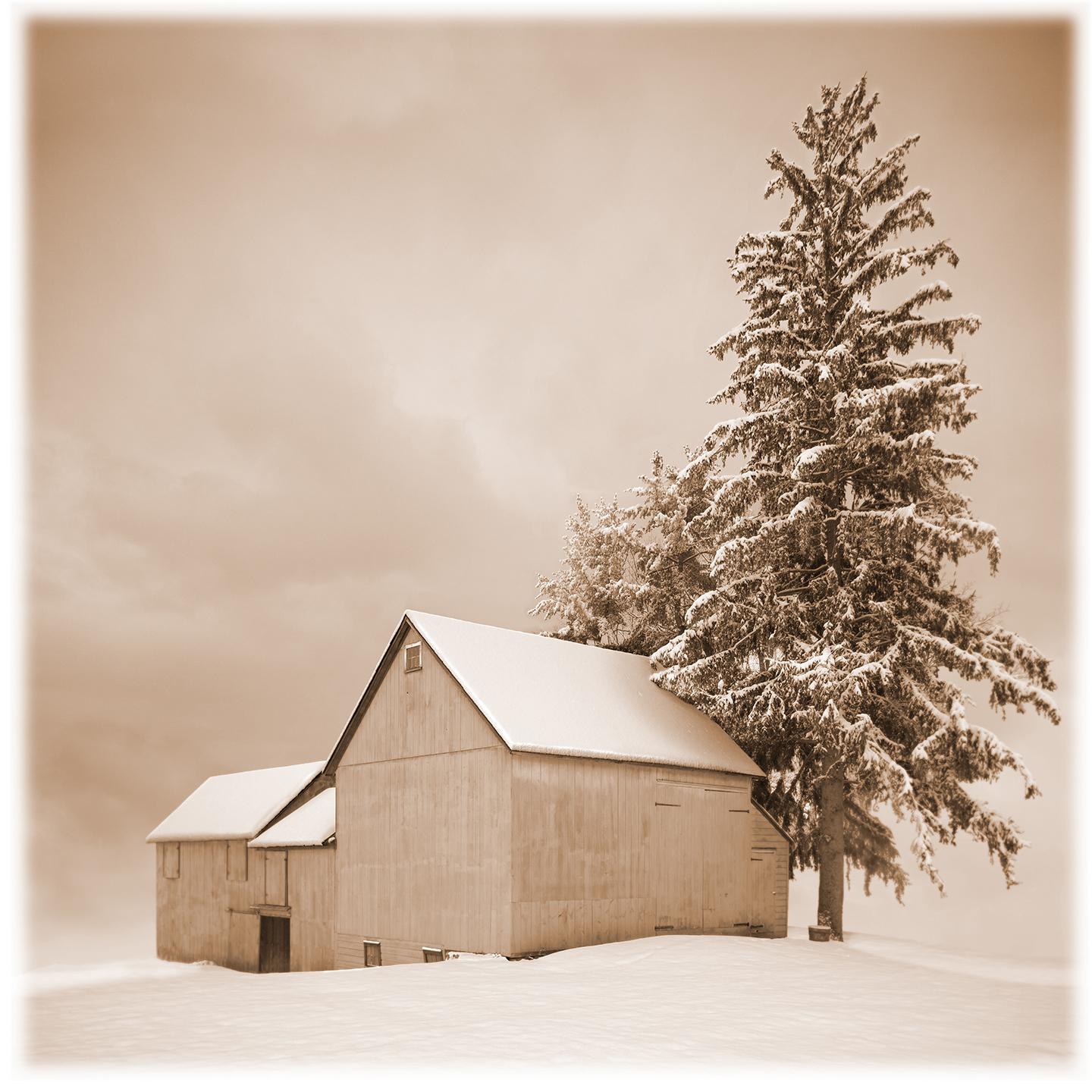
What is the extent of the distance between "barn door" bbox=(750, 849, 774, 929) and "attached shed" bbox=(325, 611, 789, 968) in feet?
0.17

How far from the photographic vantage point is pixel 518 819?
20750 mm

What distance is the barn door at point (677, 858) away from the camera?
23.7 metres

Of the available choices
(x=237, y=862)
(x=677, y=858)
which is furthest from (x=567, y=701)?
(x=237, y=862)

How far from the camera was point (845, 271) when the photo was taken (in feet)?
90.5

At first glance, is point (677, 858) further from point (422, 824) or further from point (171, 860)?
point (171, 860)

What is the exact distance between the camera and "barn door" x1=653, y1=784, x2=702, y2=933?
934 inches

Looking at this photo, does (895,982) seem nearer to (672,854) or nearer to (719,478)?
(672,854)

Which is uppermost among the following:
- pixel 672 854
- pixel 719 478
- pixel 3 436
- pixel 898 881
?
pixel 719 478

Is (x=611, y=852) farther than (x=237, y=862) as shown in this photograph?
No

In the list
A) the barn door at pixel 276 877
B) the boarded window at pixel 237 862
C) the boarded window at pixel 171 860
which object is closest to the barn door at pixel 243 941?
the boarded window at pixel 237 862

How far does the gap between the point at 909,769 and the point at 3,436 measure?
2454 cm

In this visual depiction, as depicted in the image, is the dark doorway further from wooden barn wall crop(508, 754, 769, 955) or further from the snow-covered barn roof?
wooden barn wall crop(508, 754, 769, 955)

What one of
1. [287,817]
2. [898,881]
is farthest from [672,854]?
[287,817]

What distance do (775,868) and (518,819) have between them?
33.9ft
